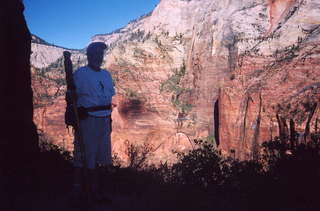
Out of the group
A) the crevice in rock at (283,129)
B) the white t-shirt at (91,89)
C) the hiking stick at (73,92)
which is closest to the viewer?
the hiking stick at (73,92)

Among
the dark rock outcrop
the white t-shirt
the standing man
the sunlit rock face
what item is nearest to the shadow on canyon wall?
the dark rock outcrop

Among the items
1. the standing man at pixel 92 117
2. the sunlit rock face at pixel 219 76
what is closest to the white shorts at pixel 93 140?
the standing man at pixel 92 117

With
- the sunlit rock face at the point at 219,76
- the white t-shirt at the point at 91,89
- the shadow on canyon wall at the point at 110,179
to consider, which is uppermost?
the sunlit rock face at the point at 219,76

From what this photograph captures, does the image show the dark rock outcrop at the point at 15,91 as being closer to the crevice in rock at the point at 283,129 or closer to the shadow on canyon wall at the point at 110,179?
the shadow on canyon wall at the point at 110,179

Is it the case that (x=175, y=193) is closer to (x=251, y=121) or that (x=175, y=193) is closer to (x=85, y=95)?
(x=85, y=95)

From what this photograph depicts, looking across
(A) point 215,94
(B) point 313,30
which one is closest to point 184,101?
(A) point 215,94

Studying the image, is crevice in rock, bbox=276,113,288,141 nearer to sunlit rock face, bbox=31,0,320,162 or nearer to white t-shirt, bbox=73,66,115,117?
sunlit rock face, bbox=31,0,320,162

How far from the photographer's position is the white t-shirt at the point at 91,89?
3596mm

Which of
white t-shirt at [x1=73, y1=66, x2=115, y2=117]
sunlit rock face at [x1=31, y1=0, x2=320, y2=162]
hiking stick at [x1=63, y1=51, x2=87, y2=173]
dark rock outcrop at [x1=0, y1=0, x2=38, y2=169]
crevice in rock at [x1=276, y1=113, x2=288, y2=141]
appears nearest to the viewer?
hiking stick at [x1=63, y1=51, x2=87, y2=173]

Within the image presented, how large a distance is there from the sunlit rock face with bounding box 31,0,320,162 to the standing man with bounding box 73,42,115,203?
34.1 feet

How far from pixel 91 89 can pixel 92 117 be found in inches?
14.4

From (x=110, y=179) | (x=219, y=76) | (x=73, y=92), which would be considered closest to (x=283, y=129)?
(x=110, y=179)

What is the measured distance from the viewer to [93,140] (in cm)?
371

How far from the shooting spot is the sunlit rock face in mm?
16766
